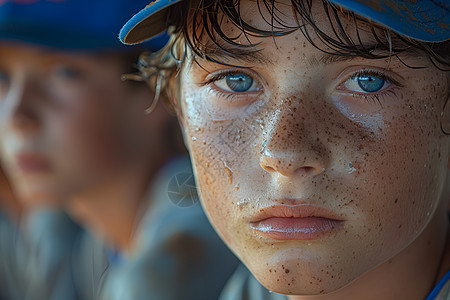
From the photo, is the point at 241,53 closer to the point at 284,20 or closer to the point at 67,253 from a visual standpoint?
the point at 284,20

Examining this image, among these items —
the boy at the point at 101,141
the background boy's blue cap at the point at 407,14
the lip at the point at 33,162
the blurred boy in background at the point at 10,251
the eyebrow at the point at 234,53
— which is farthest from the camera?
the blurred boy in background at the point at 10,251

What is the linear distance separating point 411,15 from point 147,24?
1.26 ft

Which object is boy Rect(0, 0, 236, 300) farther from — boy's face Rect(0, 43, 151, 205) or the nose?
the nose

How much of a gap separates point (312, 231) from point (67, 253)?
153 centimetres

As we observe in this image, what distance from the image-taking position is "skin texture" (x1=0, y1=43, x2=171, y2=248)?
144 cm

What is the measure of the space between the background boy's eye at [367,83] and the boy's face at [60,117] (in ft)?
2.94

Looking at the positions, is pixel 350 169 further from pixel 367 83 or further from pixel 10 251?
pixel 10 251

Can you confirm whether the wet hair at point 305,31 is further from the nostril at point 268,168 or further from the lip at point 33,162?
the lip at point 33,162

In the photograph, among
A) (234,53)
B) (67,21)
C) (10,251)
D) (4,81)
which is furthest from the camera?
(10,251)

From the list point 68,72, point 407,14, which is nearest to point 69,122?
point 68,72

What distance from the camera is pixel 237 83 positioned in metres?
0.81

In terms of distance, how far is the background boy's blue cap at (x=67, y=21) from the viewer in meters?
1.38

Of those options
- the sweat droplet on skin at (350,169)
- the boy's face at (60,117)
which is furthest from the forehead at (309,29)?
the boy's face at (60,117)

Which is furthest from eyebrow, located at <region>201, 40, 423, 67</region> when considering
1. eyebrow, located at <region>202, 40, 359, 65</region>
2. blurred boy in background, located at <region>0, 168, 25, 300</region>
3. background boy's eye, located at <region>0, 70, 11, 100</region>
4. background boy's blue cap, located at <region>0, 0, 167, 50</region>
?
blurred boy in background, located at <region>0, 168, 25, 300</region>
